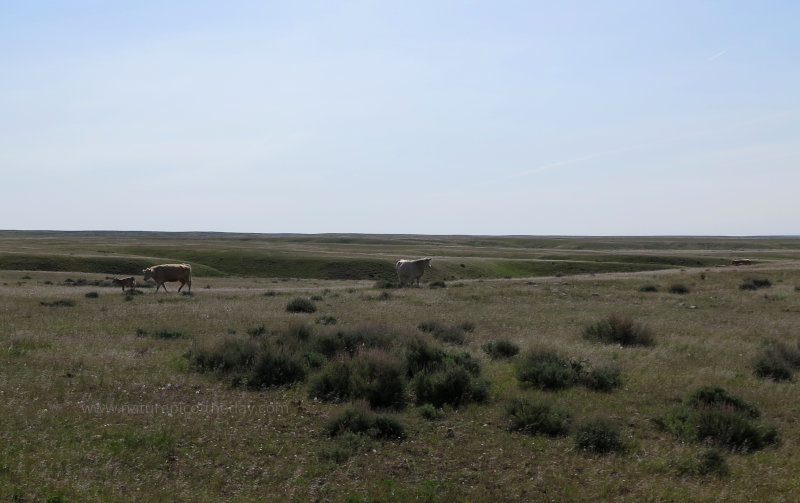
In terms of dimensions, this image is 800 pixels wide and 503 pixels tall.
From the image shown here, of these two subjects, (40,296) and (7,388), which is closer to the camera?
(7,388)

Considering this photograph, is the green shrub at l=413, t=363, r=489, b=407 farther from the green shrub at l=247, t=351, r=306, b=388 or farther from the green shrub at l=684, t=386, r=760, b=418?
the green shrub at l=684, t=386, r=760, b=418

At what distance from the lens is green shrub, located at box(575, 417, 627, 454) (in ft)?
30.8

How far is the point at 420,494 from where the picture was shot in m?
7.73

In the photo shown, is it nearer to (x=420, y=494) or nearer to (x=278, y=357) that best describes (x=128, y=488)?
(x=420, y=494)

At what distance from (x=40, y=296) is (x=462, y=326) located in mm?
21602

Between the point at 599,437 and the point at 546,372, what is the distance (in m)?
3.68

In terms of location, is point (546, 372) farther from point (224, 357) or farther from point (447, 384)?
point (224, 357)

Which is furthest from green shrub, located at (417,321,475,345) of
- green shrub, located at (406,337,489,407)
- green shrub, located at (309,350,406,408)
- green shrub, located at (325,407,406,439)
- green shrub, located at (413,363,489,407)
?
green shrub, located at (325,407,406,439)

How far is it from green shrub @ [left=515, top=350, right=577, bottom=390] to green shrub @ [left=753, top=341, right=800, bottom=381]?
4.64 meters

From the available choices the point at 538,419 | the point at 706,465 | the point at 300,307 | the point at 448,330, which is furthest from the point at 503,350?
the point at 300,307

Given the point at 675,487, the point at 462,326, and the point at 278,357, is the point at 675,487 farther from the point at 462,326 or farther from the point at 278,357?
the point at 462,326

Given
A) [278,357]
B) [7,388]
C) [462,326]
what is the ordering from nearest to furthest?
[7,388] → [278,357] → [462,326]

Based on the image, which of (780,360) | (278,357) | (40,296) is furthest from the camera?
(40,296)

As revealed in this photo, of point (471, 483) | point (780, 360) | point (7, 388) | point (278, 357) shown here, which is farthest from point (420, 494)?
point (780, 360)
